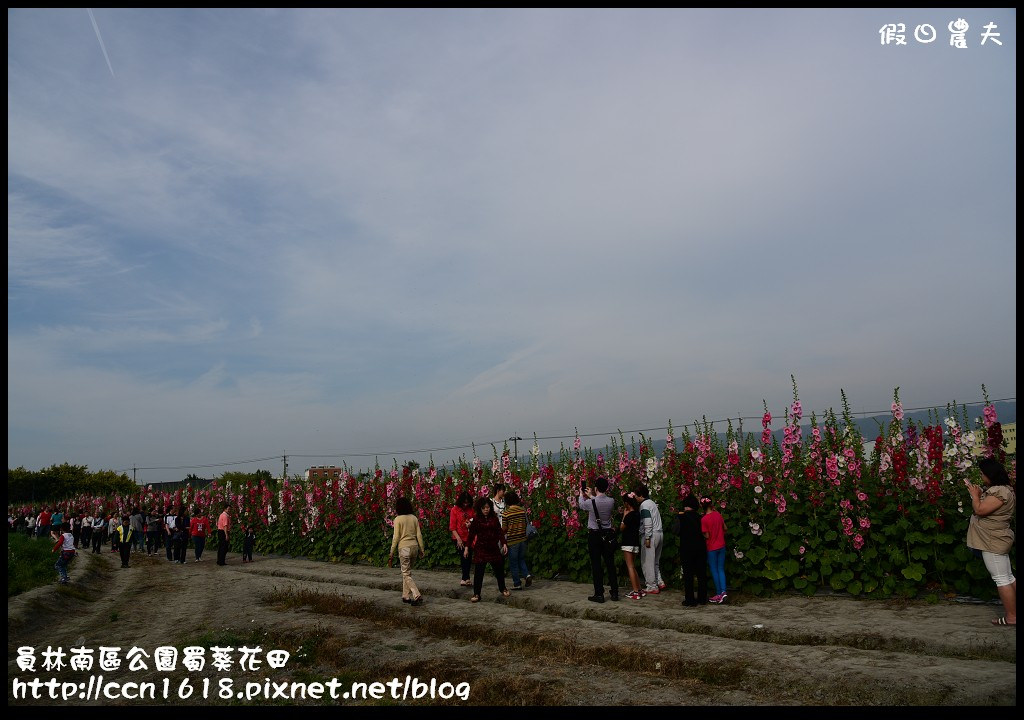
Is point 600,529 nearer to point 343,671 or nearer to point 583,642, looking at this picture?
point 583,642

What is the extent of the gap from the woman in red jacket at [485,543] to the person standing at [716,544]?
4017 millimetres

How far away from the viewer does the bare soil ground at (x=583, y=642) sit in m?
6.53

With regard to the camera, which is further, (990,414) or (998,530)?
(990,414)

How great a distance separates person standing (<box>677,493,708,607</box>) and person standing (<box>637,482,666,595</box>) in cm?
95

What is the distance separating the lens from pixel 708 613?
10.1 m

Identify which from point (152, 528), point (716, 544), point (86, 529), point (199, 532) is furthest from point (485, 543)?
point (86, 529)

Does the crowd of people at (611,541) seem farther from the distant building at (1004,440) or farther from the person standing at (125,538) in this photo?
the person standing at (125,538)

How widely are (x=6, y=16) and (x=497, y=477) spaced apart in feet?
44.2

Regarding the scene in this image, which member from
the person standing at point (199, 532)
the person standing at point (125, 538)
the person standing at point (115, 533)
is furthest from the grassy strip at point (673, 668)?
the person standing at point (115, 533)

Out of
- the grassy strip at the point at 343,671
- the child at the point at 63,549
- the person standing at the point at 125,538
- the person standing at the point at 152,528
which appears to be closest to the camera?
the grassy strip at the point at 343,671

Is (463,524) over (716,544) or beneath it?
beneath

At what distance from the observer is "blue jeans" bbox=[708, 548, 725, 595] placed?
35.8ft

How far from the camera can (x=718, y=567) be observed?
11016 millimetres

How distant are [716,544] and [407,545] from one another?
18.8ft
